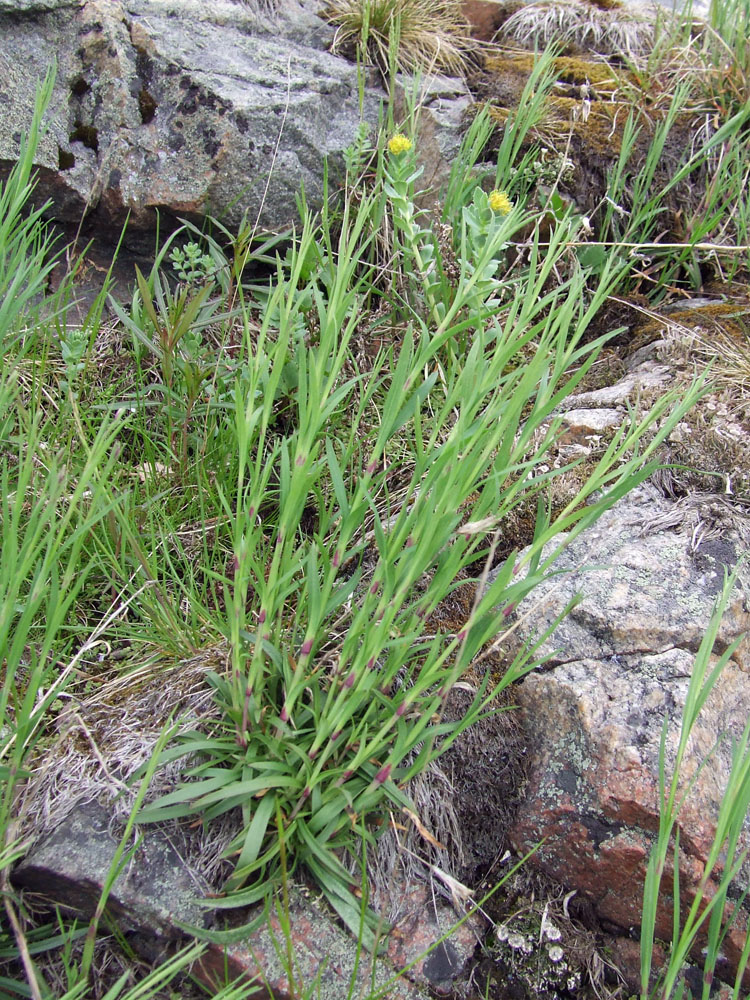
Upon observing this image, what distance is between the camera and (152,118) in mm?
2459

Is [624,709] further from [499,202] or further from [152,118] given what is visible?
[152,118]

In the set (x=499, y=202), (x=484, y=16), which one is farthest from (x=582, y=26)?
(x=499, y=202)

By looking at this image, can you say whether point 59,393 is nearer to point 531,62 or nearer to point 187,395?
point 187,395

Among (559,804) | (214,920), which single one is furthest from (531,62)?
(214,920)

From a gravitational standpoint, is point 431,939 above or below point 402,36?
below

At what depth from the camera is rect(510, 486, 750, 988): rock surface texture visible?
54.7 inches

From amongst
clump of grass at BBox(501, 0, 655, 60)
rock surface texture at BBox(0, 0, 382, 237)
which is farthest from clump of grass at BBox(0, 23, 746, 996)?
clump of grass at BBox(501, 0, 655, 60)

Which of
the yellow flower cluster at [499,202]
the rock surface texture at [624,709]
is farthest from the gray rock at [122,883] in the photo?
the yellow flower cluster at [499,202]

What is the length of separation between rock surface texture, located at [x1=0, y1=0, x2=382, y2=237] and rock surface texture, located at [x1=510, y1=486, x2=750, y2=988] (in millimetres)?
1606

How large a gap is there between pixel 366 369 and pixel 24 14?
5.33 feet

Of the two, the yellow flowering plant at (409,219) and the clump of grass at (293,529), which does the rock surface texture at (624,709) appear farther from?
the yellow flowering plant at (409,219)

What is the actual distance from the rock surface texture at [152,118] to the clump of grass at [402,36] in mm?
545

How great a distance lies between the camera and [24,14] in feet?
7.69

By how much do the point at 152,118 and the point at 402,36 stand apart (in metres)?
1.21
